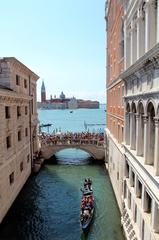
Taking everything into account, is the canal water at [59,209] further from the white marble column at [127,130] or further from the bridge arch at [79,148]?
the white marble column at [127,130]

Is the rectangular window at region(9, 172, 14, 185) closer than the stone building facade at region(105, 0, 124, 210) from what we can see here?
No

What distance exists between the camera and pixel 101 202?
24.4 metres

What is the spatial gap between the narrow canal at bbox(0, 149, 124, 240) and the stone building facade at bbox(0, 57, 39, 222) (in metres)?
1.15

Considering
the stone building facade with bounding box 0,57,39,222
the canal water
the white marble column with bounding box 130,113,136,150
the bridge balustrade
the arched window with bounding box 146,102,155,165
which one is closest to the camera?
the arched window with bounding box 146,102,155,165

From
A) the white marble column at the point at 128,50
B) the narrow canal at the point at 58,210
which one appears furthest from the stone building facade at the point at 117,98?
the white marble column at the point at 128,50

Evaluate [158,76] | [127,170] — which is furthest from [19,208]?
[158,76]

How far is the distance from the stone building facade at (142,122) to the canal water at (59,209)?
2206mm

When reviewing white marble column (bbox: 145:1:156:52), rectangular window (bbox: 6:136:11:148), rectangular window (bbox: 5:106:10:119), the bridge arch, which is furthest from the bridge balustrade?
white marble column (bbox: 145:1:156:52)

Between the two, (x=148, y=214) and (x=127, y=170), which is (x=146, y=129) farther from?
(x=127, y=170)

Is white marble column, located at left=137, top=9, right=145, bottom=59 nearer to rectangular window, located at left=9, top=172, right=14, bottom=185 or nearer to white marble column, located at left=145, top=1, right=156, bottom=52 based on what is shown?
white marble column, located at left=145, top=1, right=156, bottom=52

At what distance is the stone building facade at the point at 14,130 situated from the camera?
22.0 m

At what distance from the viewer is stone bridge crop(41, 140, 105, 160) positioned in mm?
40469

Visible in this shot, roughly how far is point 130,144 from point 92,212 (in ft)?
20.9

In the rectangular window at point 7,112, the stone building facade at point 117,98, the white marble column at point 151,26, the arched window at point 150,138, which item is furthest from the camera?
the rectangular window at point 7,112
